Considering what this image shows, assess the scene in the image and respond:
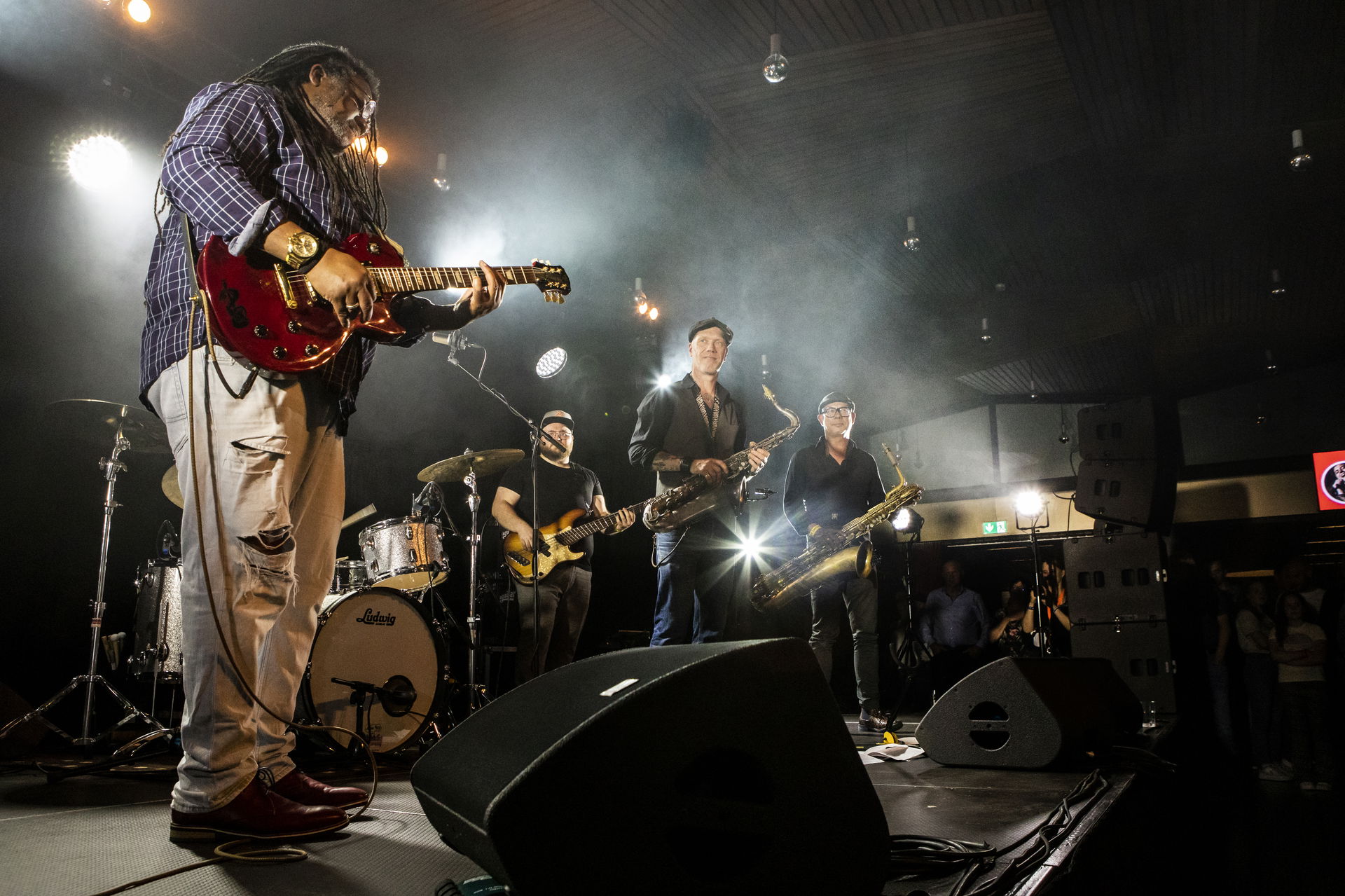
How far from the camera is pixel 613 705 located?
3.15ft

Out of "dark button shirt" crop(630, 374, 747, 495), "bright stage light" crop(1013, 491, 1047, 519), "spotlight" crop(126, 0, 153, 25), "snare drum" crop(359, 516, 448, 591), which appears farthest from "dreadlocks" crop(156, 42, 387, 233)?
"bright stage light" crop(1013, 491, 1047, 519)

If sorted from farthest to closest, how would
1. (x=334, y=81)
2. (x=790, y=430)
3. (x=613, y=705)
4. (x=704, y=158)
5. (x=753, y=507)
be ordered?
(x=753, y=507), (x=704, y=158), (x=790, y=430), (x=334, y=81), (x=613, y=705)

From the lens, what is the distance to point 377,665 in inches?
142

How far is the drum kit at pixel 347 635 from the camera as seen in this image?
3446 millimetres

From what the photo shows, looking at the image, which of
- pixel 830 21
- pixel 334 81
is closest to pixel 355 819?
pixel 334 81

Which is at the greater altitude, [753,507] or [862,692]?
[753,507]

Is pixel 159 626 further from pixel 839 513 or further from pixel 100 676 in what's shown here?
pixel 839 513

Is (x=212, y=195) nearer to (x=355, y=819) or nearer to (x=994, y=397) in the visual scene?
(x=355, y=819)

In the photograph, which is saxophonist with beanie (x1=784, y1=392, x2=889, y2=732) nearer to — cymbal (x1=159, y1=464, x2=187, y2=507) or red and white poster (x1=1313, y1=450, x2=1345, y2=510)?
cymbal (x1=159, y1=464, x2=187, y2=507)

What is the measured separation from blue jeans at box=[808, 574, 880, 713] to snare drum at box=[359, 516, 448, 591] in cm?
222

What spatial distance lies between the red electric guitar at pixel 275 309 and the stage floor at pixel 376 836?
966 millimetres

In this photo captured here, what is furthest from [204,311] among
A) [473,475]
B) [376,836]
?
[473,475]

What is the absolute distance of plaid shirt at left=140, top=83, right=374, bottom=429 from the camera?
171 centimetres

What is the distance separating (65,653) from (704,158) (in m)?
5.60
